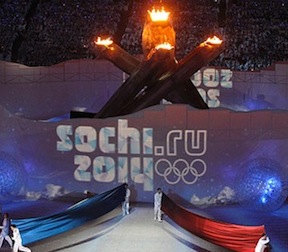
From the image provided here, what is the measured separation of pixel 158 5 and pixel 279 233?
56.4 feet

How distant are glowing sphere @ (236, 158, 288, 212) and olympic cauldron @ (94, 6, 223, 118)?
2.71 m

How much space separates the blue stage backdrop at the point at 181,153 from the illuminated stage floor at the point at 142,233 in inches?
22.5

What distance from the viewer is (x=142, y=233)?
496 inches

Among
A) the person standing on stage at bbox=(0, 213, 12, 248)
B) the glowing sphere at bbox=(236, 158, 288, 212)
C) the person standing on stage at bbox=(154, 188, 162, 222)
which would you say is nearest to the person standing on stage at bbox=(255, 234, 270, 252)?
the person standing on stage at bbox=(154, 188, 162, 222)

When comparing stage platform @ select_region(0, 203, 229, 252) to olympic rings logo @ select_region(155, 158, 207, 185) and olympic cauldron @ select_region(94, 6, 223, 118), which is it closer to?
olympic rings logo @ select_region(155, 158, 207, 185)

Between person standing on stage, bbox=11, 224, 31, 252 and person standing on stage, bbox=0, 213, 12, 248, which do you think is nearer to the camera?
person standing on stage, bbox=11, 224, 31, 252

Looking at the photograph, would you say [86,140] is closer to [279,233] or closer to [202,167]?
[202,167]

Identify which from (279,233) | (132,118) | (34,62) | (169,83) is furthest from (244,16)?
(279,233)

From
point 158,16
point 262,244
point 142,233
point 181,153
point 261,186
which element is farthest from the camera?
point 158,16

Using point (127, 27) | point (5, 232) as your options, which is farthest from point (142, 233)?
point (127, 27)

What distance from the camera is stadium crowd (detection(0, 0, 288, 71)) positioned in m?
26.9

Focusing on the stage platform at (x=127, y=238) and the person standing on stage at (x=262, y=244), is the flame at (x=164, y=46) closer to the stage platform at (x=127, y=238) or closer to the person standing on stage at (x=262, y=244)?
the stage platform at (x=127, y=238)

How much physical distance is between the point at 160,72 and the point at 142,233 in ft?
17.9

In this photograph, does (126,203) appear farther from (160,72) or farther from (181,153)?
(160,72)
